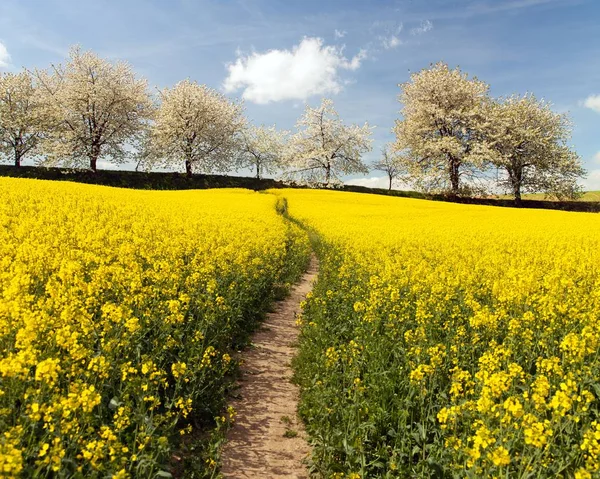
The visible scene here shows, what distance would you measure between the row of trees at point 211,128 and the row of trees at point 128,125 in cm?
15

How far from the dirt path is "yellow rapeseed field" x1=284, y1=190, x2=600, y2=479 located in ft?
1.16

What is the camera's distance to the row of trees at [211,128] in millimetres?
53812

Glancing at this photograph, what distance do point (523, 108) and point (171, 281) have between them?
64.2 meters

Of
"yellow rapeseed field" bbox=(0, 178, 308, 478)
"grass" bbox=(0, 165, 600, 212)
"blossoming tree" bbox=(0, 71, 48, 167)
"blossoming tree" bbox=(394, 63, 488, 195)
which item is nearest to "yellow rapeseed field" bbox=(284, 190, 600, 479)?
"yellow rapeseed field" bbox=(0, 178, 308, 478)

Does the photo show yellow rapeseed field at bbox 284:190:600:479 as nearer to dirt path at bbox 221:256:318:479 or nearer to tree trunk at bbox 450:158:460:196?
dirt path at bbox 221:256:318:479

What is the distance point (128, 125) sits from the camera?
58.3 metres

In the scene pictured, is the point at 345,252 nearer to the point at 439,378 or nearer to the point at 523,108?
the point at 439,378

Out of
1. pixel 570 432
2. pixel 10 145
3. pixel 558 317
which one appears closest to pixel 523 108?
pixel 558 317

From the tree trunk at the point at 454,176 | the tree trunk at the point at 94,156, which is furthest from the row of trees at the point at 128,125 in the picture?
the tree trunk at the point at 454,176

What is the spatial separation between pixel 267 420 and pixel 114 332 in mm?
2662

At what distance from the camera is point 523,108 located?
188 feet

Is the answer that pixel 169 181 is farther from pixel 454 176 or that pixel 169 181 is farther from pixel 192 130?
pixel 454 176

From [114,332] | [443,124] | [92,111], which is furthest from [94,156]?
[114,332]

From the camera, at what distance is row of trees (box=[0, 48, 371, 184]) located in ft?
180
